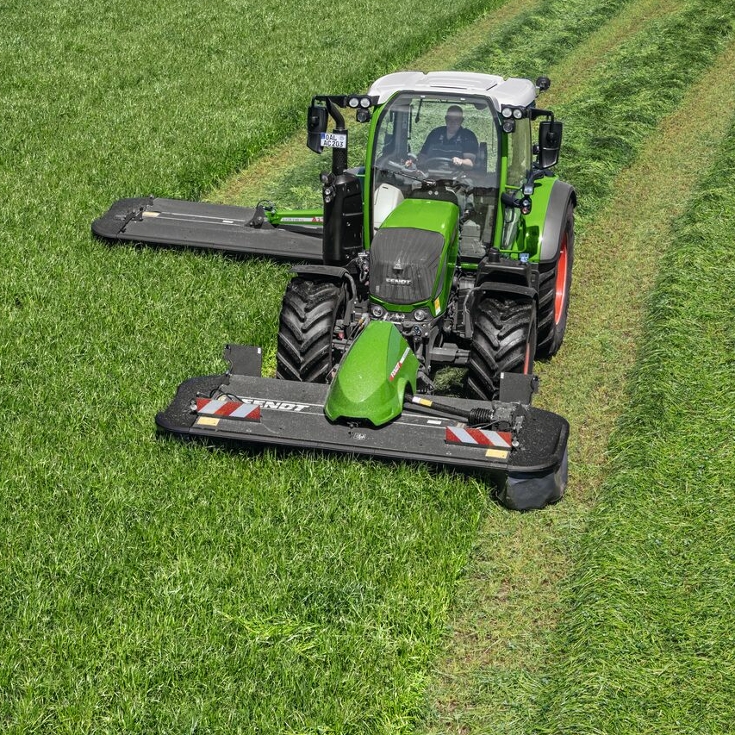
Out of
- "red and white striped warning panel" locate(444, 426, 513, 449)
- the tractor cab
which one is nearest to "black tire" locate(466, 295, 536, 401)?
"red and white striped warning panel" locate(444, 426, 513, 449)

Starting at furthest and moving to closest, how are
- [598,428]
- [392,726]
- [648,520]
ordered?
[598,428]
[648,520]
[392,726]

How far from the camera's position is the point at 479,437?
7078mm

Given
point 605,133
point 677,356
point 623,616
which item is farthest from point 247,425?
point 605,133

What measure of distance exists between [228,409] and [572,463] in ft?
8.04

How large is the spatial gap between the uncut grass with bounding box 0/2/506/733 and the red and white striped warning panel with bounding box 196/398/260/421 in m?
0.32

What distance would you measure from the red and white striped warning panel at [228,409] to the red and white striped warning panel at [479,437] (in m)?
1.23

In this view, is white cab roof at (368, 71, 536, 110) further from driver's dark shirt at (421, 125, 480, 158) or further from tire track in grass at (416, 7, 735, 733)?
tire track in grass at (416, 7, 735, 733)

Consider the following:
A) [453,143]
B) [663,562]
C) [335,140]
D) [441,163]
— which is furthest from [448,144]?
[663,562]

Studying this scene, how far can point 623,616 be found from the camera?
6.29 m

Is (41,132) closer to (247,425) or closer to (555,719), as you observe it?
(247,425)

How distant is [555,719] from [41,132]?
1130 centimetres

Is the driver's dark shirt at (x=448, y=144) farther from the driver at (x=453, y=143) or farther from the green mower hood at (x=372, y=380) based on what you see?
the green mower hood at (x=372, y=380)

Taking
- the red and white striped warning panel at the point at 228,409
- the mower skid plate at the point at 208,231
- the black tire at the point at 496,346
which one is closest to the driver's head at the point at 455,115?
the black tire at the point at 496,346

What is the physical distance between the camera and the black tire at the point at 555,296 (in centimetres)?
921
